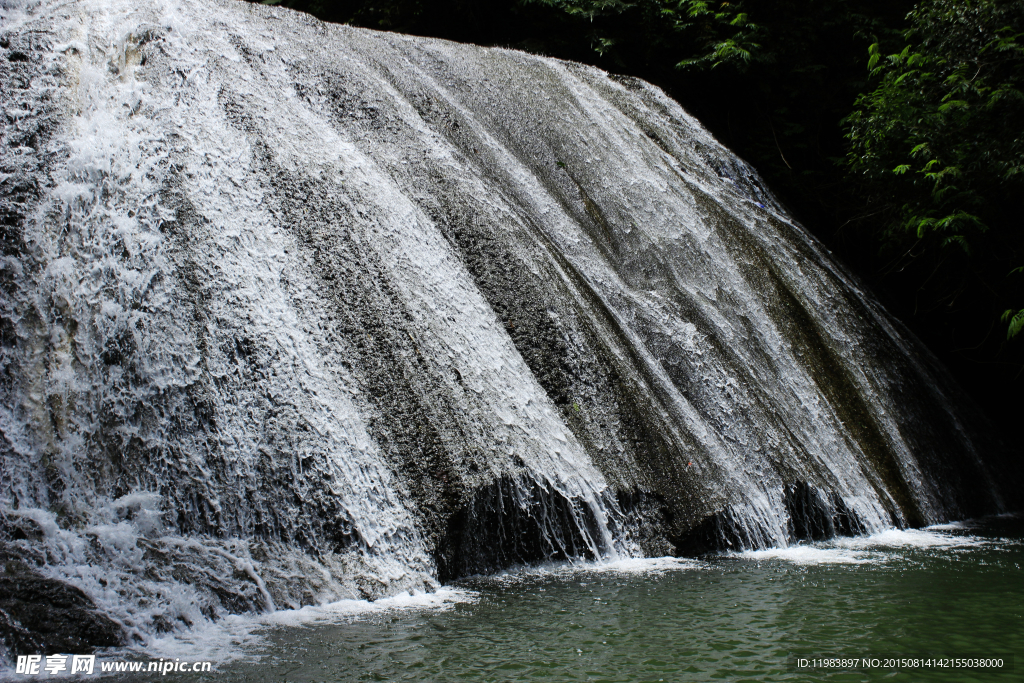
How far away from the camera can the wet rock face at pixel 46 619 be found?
324cm

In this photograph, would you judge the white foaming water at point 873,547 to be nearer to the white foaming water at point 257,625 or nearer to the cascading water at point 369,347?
the cascading water at point 369,347

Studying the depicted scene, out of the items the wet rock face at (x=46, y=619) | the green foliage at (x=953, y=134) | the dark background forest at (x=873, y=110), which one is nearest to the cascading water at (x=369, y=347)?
the wet rock face at (x=46, y=619)

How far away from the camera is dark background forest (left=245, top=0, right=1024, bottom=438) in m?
8.60

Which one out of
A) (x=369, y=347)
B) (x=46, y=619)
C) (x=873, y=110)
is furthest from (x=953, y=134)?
(x=46, y=619)

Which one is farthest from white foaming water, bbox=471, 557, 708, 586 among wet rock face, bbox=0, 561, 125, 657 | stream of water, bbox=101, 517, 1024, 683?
wet rock face, bbox=0, 561, 125, 657

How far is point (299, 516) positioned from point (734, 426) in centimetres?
367

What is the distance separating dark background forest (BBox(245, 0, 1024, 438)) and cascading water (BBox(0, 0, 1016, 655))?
1876 millimetres

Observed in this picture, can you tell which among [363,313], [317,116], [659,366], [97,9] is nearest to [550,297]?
[659,366]

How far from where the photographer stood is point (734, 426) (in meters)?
6.30

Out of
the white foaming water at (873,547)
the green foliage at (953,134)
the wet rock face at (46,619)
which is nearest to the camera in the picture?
the wet rock face at (46,619)

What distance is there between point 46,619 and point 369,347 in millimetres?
2424

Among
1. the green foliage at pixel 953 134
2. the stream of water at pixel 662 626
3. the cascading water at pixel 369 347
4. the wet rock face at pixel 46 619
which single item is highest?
the green foliage at pixel 953 134

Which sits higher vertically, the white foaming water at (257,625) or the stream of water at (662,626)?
the white foaming water at (257,625)

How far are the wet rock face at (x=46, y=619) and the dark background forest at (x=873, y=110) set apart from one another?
8.43 m
